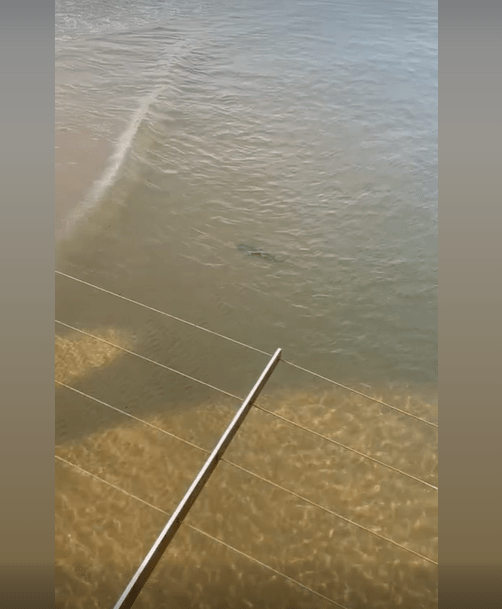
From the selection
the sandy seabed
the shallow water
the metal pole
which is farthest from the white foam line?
the metal pole

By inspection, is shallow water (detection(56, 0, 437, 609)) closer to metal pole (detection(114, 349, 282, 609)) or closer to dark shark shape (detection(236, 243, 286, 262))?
dark shark shape (detection(236, 243, 286, 262))

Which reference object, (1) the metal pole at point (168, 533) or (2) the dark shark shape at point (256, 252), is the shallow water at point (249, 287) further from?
(1) the metal pole at point (168, 533)

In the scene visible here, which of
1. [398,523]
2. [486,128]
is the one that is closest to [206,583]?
[398,523]

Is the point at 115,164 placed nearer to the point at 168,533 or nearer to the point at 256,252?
the point at 256,252

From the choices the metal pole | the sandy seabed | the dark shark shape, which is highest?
the metal pole

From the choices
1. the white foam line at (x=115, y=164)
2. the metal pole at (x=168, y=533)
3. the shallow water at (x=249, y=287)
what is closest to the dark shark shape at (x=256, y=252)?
the shallow water at (x=249, y=287)

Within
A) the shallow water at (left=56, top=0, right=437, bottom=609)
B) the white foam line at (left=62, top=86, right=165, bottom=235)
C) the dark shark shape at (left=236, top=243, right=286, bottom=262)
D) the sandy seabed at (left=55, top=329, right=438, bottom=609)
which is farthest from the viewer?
the white foam line at (left=62, top=86, right=165, bottom=235)

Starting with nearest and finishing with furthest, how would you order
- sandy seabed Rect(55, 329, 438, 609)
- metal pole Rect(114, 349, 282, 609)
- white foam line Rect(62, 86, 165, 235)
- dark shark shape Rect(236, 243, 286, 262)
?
1. metal pole Rect(114, 349, 282, 609)
2. sandy seabed Rect(55, 329, 438, 609)
3. dark shark shape Rect(236, 243, 286, 262)
4. white foam line Rect(62, 86, 165, 235)
